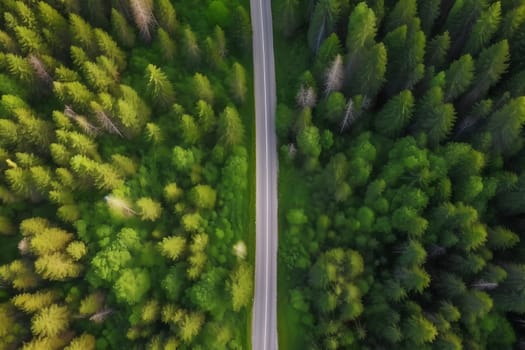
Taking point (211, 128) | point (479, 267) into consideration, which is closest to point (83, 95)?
point (211, 128)

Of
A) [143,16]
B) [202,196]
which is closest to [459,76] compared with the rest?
[202,196]

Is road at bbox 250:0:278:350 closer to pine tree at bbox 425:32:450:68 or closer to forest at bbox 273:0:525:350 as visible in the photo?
forest at bbox 273:0:525:350

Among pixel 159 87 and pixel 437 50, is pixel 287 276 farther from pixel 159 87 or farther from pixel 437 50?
pixel 437 50

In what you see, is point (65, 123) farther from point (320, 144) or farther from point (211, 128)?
point (320, 144)

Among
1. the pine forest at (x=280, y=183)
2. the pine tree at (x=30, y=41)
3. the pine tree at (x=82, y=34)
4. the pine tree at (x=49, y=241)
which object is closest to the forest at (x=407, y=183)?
the pine forest at (x=280, y=183)

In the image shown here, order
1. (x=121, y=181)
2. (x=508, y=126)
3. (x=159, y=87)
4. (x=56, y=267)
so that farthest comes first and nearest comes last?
(x=159, y=87)
(x=121, y=181)
(x=56, y=267)
(x=508, y=126)

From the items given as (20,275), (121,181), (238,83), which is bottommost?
(20,275)

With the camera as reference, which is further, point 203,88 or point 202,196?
point 203,88
